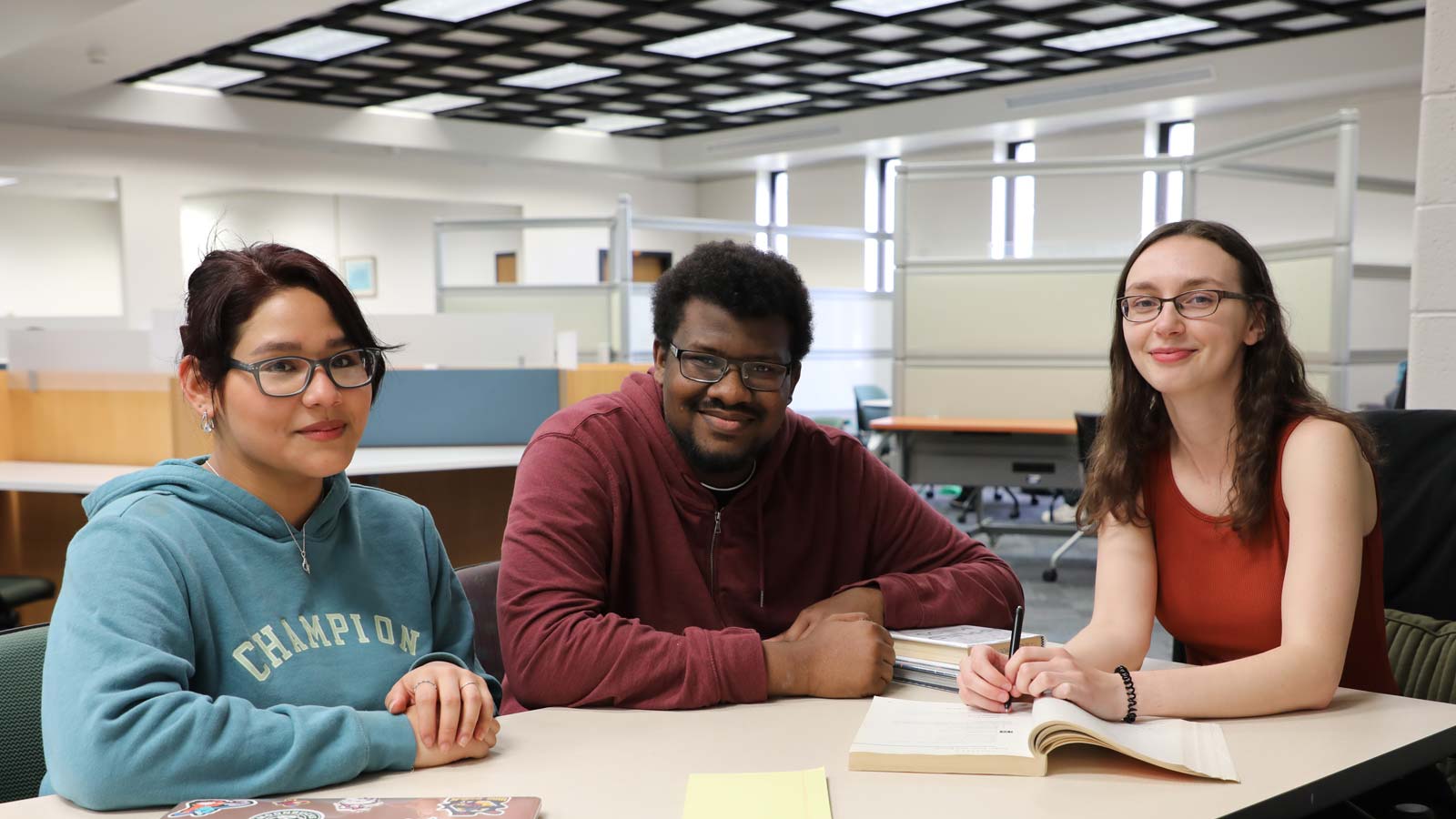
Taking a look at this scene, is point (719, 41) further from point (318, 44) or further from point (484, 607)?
point (484, 607)

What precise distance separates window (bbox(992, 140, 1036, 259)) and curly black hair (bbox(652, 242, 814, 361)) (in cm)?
931

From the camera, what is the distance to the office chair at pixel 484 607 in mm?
1616

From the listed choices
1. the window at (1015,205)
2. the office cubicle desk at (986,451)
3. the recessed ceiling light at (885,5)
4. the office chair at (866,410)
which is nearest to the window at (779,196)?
the window at (1015,205)

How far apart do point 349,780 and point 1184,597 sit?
1.11m

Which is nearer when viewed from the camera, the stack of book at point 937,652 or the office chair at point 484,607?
the stack of book at point 937,652

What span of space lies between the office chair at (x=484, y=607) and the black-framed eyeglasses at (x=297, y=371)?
45 cm

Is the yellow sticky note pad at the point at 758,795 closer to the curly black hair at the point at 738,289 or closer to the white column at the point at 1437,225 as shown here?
the curly black hair at the point at 738,289

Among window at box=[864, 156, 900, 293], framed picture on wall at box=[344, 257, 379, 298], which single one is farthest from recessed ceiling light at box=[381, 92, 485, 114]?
window at box=[864, 156, 900, 293]

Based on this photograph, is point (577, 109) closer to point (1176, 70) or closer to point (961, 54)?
point (961, 54)

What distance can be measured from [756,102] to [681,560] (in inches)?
362

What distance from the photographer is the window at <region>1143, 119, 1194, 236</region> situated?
9.30 meters

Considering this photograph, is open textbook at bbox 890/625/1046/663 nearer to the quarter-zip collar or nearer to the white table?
the quarter-zip collar

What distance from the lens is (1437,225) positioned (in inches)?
99.0

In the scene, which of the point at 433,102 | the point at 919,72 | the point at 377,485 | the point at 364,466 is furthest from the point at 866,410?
the point at 433,102
